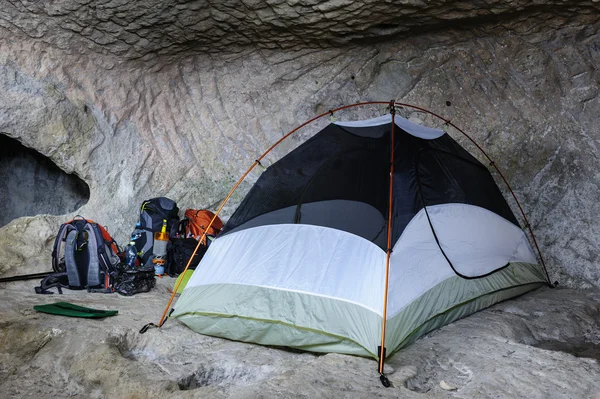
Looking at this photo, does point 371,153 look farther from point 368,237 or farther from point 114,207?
point 114,207

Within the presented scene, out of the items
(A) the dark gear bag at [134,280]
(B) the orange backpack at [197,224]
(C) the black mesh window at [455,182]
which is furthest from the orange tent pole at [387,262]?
(B) the orange backpack at [197,224]

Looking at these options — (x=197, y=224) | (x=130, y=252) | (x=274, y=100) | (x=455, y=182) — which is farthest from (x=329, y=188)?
(x=274, y=100)

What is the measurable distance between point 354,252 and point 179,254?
2.53 metres

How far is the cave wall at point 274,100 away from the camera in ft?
16.3

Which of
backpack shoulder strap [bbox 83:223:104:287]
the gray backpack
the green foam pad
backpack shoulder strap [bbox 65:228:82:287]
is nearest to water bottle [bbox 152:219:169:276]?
the gray backpack

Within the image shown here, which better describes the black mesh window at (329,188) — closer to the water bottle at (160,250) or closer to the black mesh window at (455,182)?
the black mesh window at (455,182)

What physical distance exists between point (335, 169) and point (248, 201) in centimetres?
63

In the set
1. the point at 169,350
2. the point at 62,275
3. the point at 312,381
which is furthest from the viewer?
the point at 62,275

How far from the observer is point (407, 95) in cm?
562

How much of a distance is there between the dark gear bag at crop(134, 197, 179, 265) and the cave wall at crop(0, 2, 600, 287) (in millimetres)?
330

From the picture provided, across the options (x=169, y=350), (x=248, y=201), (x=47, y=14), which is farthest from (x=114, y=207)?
(x=169, y=350)

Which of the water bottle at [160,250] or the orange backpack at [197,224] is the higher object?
the orange backpack at [197,224]

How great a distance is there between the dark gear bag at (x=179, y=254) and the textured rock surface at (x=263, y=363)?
1512mm

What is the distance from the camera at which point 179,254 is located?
532cm
